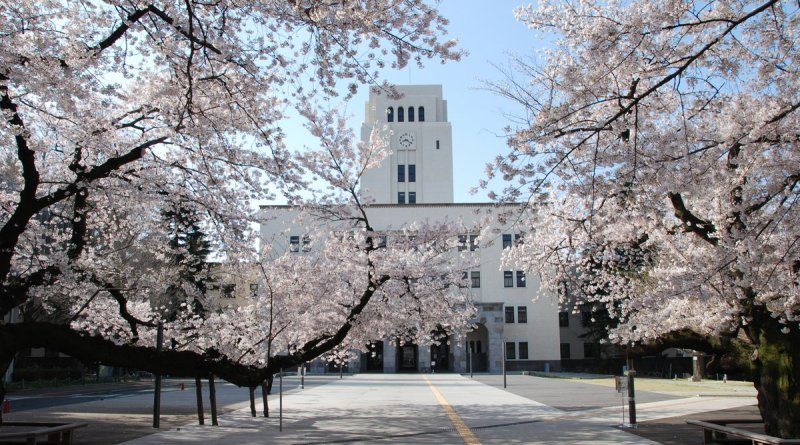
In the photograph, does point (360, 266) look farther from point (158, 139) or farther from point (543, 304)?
point (543, 304)

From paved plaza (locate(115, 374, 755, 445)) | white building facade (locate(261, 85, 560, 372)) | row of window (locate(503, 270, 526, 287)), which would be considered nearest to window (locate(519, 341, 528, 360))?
white building facade (locate(261, 85, 560, 372))

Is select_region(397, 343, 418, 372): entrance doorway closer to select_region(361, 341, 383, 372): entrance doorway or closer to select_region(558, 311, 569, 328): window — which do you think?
select_region(361, 341, 383, 372): entrance doorway

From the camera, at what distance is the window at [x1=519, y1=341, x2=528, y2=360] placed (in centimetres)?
5594

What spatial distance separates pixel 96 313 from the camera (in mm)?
14984

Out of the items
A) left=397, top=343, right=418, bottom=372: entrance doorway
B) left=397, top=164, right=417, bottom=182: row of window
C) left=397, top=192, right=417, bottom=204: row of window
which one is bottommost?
left=397, top=343, right=418, bottom=372: entrance doorway

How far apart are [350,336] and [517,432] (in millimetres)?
5212

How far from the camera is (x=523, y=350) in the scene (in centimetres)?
5606

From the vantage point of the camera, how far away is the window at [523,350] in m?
55.9

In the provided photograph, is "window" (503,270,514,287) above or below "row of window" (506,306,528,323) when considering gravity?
above

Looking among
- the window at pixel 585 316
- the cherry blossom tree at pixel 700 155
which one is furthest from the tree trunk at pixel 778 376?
the window at pixel 585 316

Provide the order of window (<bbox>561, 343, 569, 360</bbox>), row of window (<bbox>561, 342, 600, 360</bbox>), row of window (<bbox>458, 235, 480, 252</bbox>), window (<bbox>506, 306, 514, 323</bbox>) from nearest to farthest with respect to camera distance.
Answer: row of window (<bbox>458, 235, 480, 252</bbox>)
window (<bbox>506, 306, 514, 323</bbox>)
row of window (<bbox>561, 342, 600, 360</bbox>)
window (<bbox>561, 343, 569, 360</bbox>)

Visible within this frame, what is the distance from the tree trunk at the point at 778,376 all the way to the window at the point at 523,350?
154 feet

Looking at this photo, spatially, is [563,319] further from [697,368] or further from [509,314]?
[697,368]

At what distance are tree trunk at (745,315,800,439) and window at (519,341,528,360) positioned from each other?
47036mm
